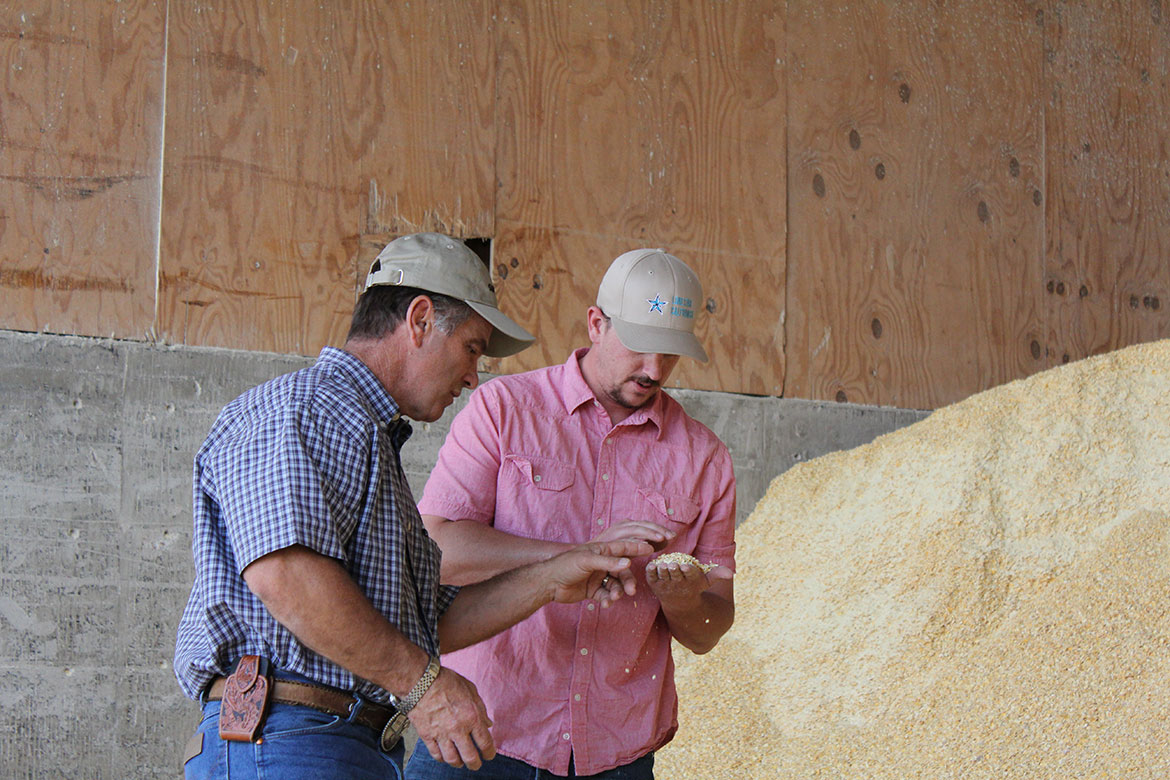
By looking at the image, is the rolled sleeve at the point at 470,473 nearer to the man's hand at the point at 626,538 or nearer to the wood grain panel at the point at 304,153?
the man's hand at the point at 626,538

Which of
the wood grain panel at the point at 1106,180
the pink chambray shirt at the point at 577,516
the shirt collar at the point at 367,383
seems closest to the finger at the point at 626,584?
the pink chambray shirt at the point at 577,516

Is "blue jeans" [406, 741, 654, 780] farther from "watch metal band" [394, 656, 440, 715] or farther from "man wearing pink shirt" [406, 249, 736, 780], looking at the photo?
"watch metal band" [394, 656, 440, 715]

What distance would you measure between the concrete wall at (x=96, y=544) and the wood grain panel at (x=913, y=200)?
2.56m

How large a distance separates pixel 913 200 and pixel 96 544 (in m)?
3.78

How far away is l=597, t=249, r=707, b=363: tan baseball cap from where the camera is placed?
2463 millimetres

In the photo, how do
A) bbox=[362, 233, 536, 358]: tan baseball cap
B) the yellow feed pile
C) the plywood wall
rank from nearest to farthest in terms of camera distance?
bbox=[362, 233, 536, 358]: tan baseball cap
the yellow feed pile
the plywood wall

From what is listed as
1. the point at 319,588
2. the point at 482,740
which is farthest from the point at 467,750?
the point at 319,588

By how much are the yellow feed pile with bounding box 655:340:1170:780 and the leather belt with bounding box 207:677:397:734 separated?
6.29ft

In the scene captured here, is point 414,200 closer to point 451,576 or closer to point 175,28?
point 175,28

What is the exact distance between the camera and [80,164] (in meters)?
3.81

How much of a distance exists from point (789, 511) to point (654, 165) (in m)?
1.55

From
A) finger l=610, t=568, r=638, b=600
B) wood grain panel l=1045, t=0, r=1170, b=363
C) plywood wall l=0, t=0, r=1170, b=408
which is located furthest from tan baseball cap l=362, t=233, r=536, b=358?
wood grain panel l=1045, t=0, r=1170, b=363

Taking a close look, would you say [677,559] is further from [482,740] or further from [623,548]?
[482,740]

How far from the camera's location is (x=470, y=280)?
204cm
